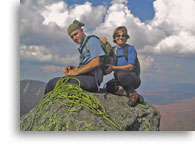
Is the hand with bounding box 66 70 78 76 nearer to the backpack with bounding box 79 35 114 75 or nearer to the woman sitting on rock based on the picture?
the backpack with bounding box 79 35 114 75

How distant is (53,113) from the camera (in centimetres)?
185

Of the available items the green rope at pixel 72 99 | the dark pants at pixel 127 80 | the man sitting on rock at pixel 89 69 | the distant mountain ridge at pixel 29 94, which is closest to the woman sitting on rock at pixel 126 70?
the dark pants at pixel 127 80

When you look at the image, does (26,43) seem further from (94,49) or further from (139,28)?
(139,28)

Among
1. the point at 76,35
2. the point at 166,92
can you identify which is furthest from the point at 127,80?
the point at 76,35

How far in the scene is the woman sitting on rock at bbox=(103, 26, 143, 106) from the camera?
203 cm

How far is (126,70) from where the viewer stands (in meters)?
2.03

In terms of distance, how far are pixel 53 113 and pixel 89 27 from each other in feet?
2.79

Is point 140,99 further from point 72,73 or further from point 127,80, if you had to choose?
point 72,73

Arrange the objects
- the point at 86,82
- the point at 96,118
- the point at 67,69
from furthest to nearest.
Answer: the point at 67,69, the point at 86,82, the point at 96,118

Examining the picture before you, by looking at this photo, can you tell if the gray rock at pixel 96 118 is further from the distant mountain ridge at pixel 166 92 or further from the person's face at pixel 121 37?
the person's face at pixel 121 37

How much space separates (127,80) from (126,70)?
3.6 inches

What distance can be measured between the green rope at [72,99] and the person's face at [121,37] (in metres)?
0.56

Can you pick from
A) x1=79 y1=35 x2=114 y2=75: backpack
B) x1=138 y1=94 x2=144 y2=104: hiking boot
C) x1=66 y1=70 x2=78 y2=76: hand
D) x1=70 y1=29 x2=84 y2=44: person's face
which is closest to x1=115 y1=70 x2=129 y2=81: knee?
x1=79 y1=35 x2=114 y2=75: backpack
